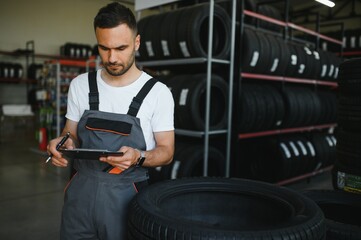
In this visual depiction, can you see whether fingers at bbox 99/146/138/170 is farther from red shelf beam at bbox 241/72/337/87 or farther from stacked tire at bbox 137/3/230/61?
red shelf beam at bbox 241/72/337/87

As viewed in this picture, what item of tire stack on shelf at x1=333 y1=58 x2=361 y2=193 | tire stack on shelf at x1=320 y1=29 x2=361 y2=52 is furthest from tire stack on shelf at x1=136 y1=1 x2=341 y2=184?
tire stack on shelf at x1=320 y1=29 x2=361 y2=52

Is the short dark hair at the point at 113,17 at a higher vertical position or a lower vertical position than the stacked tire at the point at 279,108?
higher

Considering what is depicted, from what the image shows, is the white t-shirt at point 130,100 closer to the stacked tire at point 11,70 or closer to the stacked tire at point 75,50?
the stacked tire at point 11,70

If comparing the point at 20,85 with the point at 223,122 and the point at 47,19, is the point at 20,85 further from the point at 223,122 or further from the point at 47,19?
the point at 223,122

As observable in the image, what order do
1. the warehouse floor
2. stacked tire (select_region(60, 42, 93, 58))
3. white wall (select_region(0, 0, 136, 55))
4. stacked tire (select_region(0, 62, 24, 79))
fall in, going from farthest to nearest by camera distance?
stacked tire (select_region(60, 42, 93, 58)) < white wall (select_region(0, 0, 136, 55)) < stacked tire (select_region(0, 62, 24, 79)) < the warehouse floor

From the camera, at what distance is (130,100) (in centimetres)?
149

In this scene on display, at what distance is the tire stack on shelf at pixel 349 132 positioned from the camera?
2.09 meters

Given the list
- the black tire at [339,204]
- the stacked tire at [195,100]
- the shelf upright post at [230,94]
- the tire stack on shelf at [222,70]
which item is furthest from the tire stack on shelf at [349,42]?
the black tire at [339,204]

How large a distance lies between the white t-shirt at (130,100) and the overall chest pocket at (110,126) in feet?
0.24

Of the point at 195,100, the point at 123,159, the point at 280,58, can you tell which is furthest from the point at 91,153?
the point at 280,58

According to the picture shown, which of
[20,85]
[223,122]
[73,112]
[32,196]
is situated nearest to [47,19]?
[20,85]

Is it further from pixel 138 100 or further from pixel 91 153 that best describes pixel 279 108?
pixel 91 153

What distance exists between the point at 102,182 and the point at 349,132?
5.18 ft

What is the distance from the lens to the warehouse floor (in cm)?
303
